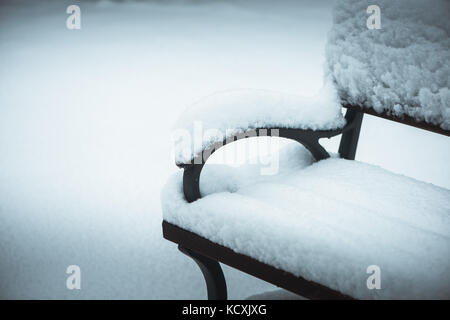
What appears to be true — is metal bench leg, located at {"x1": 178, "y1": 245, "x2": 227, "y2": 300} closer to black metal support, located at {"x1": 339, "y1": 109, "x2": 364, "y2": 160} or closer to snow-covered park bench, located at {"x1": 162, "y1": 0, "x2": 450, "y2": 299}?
snow-covered park bench, located at {"x1": 162, "y1": 0, "x2": 450, "y2": 299}

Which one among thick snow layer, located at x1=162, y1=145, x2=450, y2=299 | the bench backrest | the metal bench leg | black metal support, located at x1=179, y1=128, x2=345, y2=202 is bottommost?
the metal bench leg

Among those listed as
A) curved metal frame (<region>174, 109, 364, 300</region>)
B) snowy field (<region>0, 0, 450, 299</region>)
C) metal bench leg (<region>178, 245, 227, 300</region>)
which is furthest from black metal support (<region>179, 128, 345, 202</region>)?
snowy field (<region>0, 0, 450, 299</region>)

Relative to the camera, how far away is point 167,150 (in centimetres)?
245

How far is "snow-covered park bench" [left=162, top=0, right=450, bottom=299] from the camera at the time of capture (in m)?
0.82

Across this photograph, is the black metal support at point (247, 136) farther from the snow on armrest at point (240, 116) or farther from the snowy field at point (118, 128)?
the snowy field at point (118, 128)

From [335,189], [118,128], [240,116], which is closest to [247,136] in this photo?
[240,116]

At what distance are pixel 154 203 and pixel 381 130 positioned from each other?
1353 mm

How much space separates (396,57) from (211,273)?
26.6 inches

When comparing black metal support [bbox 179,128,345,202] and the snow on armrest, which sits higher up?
the snow on armrest

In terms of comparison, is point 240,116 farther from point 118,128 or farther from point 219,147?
point 118,128

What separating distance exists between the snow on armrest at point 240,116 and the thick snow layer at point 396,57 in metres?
0.11

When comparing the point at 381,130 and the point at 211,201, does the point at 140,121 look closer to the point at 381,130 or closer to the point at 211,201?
the point at 381,130

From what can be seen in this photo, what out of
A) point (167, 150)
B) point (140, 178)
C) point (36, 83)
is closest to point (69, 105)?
point (36, 83)
